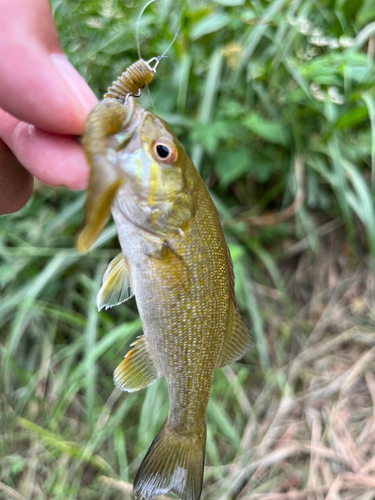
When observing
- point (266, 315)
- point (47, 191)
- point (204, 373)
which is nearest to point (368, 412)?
point (266, 315)

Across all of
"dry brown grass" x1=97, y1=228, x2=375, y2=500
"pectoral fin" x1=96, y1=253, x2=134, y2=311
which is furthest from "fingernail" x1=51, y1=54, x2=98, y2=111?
"dry brown grass" x1=97, y1=228, x2=375, y2=500

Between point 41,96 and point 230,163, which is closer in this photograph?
point 41,96

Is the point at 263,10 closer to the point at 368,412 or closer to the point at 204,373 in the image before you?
the point at 204,373

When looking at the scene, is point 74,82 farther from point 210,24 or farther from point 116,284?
point 210,24

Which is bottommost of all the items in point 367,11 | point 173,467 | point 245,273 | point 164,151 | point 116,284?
point 245,273

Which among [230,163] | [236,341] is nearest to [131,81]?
[236,341]

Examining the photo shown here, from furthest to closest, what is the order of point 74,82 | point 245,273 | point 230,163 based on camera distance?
point 245,273 → point 230,163 → point 74,82

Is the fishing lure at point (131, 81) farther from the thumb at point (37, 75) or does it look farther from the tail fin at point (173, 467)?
the tail fin at point (173, 467)
